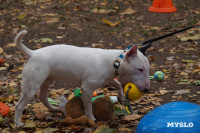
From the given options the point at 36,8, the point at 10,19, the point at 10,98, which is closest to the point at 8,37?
the point at 10,19

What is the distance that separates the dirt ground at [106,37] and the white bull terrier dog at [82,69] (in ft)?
1.32

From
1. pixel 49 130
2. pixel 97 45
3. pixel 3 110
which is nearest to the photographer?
pixel 49 130

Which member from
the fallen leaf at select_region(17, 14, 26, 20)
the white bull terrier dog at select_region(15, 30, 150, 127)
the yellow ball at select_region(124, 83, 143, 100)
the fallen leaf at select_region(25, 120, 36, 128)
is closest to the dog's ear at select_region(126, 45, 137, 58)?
the white bull terrier dog at select_region(15, 30, 150, 127)

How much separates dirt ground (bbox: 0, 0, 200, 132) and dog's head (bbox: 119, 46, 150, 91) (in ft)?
1.52

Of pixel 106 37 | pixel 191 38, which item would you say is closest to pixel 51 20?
pixel 106 37

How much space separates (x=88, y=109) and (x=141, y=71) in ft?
2.31

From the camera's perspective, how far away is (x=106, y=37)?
312 inches

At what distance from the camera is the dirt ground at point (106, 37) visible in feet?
15.3

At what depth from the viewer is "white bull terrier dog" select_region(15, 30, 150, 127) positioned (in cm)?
387

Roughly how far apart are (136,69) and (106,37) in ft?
13.6

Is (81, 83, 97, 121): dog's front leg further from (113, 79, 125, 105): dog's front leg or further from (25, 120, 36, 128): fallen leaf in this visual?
(25, 120, 36, 128): fallen leaf

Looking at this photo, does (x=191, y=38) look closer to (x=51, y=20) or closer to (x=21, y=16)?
(x=51, y=20)

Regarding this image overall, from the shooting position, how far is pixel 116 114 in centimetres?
432

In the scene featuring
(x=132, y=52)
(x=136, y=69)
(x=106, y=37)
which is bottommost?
(x=106, y=37)
